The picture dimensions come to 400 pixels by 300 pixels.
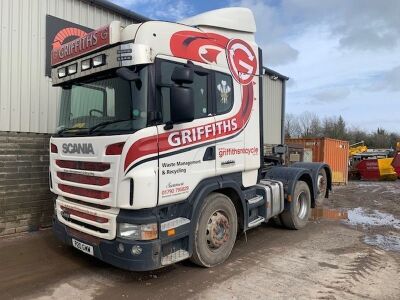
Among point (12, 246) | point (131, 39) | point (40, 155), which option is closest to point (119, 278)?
point (12, 246)

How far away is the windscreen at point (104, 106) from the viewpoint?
4.69 metres

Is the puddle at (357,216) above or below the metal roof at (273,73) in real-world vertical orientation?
below

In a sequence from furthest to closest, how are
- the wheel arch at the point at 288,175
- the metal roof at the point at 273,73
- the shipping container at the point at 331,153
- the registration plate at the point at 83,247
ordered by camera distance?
the shipping container at the point at 331,153 < the metal roof at the point at 273,73 < the wheel arch at the point at 288,175 < the registration plate at the point at 83,247

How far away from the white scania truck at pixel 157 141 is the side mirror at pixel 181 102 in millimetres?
12

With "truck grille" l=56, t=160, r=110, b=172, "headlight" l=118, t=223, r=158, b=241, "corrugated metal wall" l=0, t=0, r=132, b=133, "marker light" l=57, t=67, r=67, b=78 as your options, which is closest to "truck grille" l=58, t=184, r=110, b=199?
"truck grille" l=56, t=160, r=110, b=172

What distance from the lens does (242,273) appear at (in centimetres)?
552

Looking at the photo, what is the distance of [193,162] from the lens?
523cm

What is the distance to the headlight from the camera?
464 cm

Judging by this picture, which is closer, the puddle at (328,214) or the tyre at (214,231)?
the tyre at (214,231)

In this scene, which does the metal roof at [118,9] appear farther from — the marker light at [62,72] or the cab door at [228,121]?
the cab door at [228,121]

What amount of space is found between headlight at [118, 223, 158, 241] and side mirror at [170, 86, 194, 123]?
51.1 inches

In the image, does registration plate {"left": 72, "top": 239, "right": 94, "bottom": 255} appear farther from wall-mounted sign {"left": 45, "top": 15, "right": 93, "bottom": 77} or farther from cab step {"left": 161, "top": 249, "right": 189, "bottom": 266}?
wall-mounted sign {"left": 45, "top": 15, "right": 93, "bottom": 77}

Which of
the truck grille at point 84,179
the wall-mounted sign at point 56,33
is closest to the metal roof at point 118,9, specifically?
the wall-mounted sign at point 56,33

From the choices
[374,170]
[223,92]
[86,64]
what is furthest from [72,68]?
[374,170]
